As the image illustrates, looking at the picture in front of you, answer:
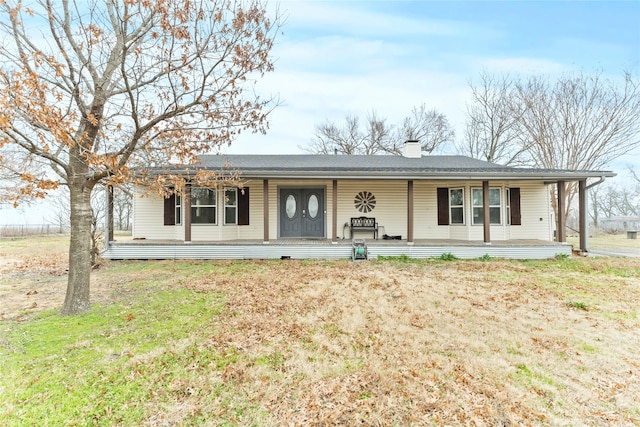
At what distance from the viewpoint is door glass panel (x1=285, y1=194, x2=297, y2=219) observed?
11523mm

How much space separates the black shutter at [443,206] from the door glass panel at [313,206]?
4.51 m

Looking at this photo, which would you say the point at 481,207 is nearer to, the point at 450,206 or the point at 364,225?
the point at 450,206

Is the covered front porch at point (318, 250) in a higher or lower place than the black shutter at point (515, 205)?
lower

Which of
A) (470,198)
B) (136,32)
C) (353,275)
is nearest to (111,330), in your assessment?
(136,32)

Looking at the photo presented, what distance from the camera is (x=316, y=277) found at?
7.20m

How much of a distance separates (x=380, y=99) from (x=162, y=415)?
25603 millimetres

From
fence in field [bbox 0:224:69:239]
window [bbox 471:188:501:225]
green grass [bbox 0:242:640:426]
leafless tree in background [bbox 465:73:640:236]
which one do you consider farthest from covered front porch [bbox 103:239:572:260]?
fence in field [bbox 0:224:69:239]

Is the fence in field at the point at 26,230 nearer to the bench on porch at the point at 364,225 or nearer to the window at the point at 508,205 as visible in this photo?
the bench on porch at the point at 364,225

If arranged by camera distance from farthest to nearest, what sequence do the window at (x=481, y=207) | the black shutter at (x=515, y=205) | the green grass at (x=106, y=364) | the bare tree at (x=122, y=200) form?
the black shutter at (x=515, y=205)
the window at (x=481, y=207)
the bare tree at (x=122, y=200)
the green grass at (x=106, y=364)

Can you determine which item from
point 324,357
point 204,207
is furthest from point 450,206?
point 324,357

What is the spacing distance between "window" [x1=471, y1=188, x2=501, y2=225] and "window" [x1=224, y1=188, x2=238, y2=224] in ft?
27.4

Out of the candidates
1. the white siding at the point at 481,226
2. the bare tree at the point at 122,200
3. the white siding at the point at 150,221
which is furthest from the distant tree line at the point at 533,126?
the white siding at the point at 150,221

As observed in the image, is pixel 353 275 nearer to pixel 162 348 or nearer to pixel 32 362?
pixel 162 348

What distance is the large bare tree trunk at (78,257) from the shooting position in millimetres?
4602
